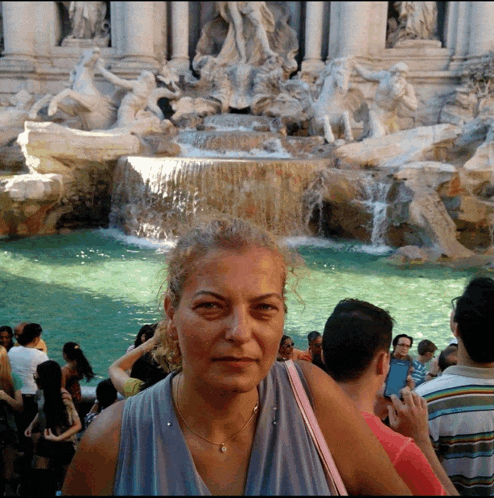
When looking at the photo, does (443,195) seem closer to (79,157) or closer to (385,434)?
(79,157)

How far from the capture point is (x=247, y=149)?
9.99 meters

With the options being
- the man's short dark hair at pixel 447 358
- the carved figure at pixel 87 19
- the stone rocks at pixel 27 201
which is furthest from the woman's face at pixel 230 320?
the carved figure at pixel 87 19

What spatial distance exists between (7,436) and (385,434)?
68.7 inches

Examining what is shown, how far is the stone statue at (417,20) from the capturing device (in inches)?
514

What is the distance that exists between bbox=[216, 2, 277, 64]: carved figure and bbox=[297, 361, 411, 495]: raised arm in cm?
1274

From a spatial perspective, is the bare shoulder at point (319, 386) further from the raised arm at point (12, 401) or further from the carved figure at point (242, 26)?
the carved figure at point (242, 26)

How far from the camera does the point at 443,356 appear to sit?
2588 millimetres

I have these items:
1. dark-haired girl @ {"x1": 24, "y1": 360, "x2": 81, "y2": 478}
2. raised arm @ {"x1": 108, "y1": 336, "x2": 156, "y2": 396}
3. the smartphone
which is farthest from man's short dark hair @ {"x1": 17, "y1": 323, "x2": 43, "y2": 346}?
the smartphone

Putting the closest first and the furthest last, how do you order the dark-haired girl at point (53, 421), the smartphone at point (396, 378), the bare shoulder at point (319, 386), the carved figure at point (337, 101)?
the bare shoulder at point (319, 386) < the smartphone at point (396, 378) < the dark-haired girl at point (53, 421) < the carved figure at point (337, 101)

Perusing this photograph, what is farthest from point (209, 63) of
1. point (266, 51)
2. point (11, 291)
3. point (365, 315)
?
point (365, 315)

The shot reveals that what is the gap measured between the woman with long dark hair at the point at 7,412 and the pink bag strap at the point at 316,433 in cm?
127

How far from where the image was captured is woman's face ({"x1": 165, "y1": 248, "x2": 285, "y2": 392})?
3.29ft

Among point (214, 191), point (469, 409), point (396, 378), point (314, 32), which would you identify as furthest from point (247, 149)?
point (469, 409)

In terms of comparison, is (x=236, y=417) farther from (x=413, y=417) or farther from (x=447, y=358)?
(x=447, y=358)
